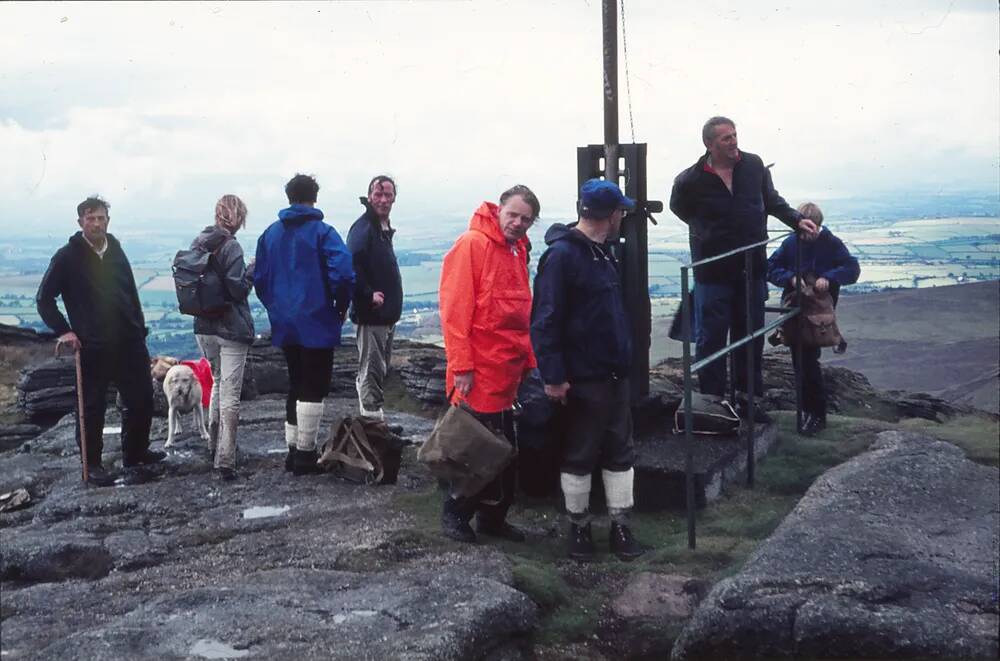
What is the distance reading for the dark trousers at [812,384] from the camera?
8.99 meters

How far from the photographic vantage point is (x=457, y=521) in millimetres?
6676

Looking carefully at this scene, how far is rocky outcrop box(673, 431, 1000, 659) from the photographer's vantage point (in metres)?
4.72

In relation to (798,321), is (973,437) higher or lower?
lower

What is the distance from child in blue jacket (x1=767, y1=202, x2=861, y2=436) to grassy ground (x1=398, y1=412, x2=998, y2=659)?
64 cm

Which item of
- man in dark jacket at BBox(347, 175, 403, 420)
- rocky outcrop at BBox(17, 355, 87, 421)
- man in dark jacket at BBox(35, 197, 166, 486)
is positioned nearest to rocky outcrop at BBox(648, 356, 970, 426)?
man in dark jacket at BBox(347, 175, 403, 420)

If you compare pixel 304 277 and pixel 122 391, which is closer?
pixel 304 277

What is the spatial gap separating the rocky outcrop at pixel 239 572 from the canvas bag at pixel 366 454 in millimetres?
117

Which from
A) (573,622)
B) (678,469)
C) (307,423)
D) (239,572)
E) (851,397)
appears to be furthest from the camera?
(851,397)

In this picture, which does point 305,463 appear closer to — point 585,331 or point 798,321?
point 585,331

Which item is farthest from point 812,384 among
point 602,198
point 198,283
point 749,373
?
point 198,283

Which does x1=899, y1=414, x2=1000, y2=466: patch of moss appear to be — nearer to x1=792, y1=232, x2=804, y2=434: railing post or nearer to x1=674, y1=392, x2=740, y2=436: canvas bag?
x1=792, y1=232, x2=804, y2=434: railing post

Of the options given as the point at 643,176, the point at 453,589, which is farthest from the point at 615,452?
the point at 643,176

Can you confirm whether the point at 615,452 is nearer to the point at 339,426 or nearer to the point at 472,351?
the point at 472,351

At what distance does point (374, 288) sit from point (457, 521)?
2695 mm
